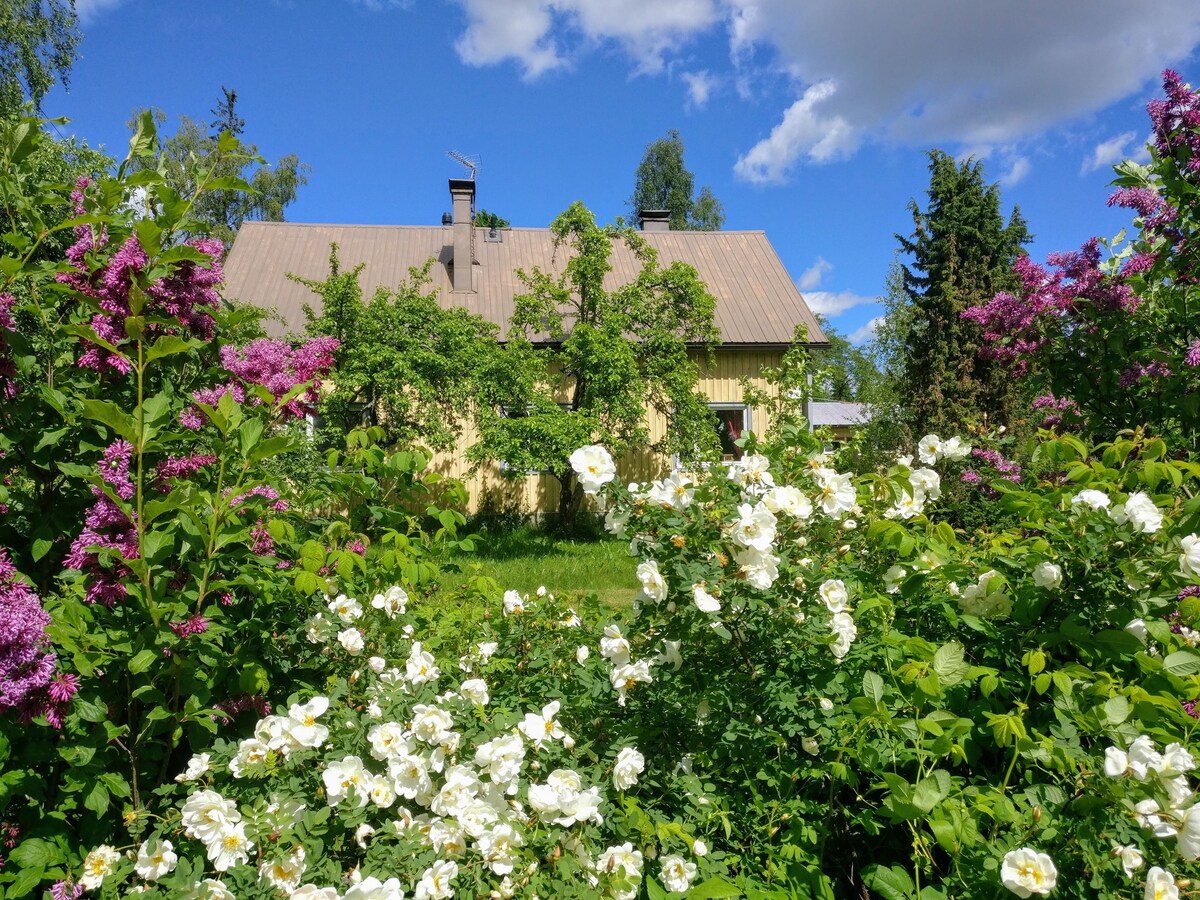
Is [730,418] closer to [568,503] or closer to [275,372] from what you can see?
[568,503]

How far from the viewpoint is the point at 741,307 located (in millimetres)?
14609

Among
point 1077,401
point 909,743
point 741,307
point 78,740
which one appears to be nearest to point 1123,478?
point 909,743

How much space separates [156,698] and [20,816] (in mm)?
425

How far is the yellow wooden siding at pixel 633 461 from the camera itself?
13.1m

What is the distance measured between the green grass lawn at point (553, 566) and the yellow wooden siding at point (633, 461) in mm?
1268

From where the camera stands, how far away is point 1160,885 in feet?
3.75

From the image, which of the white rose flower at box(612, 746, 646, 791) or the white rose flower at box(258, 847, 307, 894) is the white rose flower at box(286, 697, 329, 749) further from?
the white rose flower at box(612, 746, 646, 791)

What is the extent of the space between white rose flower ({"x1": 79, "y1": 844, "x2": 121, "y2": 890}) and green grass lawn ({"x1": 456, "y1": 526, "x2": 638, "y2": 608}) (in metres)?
5.02

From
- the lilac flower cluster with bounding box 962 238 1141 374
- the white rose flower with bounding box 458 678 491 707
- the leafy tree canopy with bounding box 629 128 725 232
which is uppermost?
the leafy tree canopy with bounding box 629 128 725 232

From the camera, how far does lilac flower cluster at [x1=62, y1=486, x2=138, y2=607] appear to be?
5.25ft

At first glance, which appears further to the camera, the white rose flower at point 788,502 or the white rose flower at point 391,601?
the white rose flower at point 391,601

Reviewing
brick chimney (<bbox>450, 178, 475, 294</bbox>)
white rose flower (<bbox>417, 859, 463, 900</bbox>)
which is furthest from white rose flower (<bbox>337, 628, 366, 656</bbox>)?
brick chimney (<bbox>450, 178, 475, 294</bbox>)

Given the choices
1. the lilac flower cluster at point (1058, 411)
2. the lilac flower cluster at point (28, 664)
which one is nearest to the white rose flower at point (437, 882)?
the lilac flower cluster at point (28, 664)

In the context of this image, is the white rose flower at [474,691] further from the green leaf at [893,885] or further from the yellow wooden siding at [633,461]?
the yellow wooden siding at [633,461]
